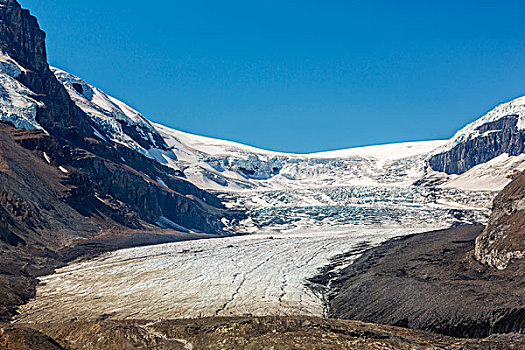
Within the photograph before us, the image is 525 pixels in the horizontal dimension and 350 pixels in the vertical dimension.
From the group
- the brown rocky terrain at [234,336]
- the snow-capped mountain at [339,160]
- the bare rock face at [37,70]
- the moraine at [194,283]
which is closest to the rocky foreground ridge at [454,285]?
the brown rocky terrain at [234,336]

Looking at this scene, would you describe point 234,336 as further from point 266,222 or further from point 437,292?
point 266,222

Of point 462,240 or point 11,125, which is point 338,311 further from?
point 11,125

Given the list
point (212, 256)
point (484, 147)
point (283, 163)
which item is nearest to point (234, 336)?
point (212, 256)

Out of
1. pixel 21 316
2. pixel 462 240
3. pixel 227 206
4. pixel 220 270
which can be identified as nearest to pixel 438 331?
pixel 462 240

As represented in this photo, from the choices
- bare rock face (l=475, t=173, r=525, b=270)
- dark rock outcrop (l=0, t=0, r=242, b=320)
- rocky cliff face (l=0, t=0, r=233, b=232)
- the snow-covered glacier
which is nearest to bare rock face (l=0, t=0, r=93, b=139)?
rocky cliff face (l=0, t=0, r=233, b=232)

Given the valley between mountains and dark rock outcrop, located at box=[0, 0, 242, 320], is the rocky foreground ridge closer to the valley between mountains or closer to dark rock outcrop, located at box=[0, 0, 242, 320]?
the valley between mountains

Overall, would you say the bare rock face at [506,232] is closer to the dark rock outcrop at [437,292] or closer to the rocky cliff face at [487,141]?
the dark rock outcrop at [437,292]
